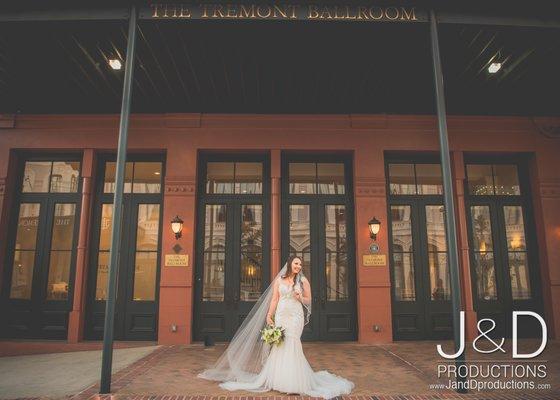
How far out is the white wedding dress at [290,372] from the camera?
5.07 metres

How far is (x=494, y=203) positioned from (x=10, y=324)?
11176mm

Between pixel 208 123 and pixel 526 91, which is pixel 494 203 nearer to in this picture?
pixel 526 91

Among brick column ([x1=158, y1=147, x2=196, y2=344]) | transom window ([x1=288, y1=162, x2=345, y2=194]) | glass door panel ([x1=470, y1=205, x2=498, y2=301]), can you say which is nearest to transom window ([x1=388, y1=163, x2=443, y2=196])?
glass door panel ([x1=470, y1=205, x2=498, y2=301])

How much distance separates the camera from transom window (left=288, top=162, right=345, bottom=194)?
925cm

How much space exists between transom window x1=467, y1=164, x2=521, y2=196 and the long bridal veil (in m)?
5.78

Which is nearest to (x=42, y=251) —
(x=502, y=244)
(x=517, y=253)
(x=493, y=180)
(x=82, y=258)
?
(x=82, y=258)

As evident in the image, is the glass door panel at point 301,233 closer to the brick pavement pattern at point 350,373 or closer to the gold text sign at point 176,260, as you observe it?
the brick pavement pattern at point 350,373

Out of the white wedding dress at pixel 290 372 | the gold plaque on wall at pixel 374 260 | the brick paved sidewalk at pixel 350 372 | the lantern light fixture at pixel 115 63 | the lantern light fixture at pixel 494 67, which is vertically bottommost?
the brick paved sidewalk at pixel 350 372

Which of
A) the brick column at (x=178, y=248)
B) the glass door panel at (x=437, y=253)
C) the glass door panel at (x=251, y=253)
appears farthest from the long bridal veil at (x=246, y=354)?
the glass door panel at (x=437, y=253)

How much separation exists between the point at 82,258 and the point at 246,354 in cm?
480

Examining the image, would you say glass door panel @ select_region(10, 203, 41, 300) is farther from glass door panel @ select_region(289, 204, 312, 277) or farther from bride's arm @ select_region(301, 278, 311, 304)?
bride's arm @ select_region(301, 278, 311, 304)

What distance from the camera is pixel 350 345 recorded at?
8094mm

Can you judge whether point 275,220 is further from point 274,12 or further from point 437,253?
point 274,12

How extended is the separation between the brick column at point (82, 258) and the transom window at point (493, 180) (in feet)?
28.9
